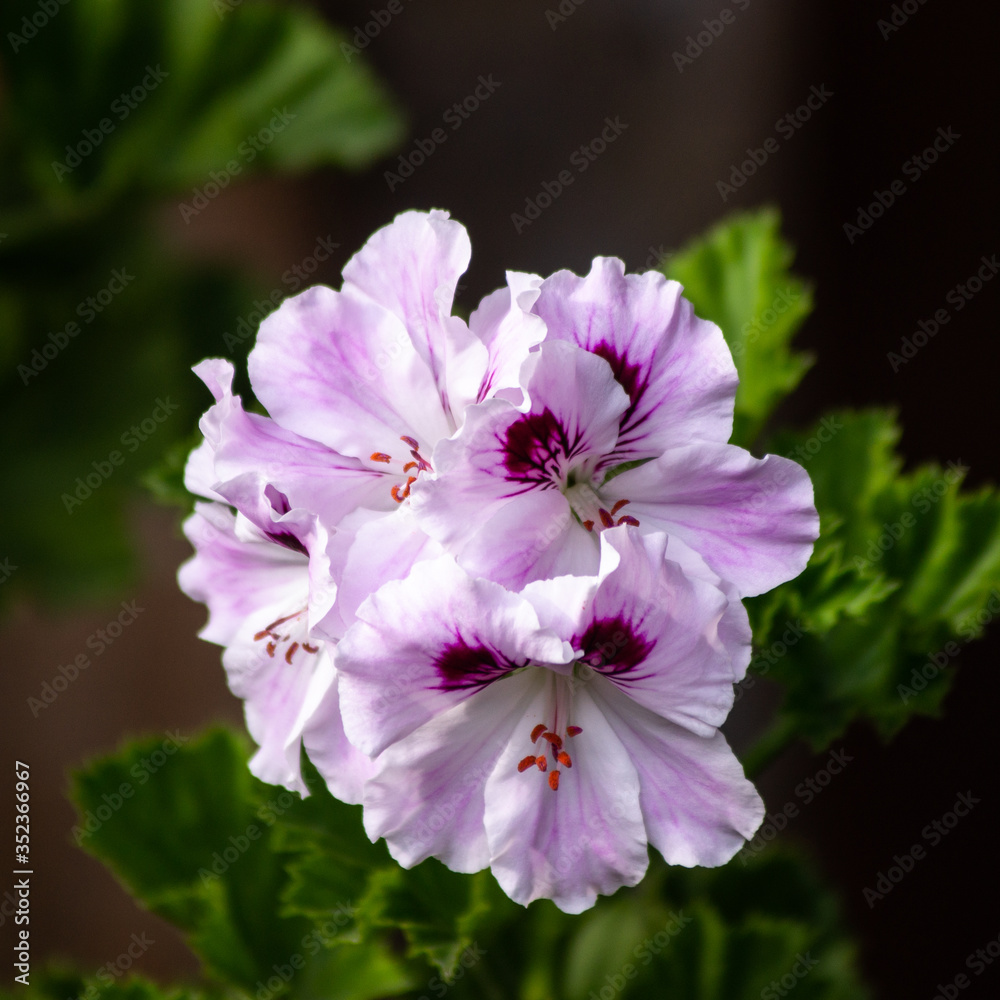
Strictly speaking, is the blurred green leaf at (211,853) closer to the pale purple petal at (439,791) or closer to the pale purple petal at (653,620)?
the pale purple petal at (439,791)

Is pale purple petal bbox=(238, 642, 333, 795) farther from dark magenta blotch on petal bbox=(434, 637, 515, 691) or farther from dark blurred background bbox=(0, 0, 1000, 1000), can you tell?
dark blurred background bbox=(0, 0, 1000, 1000)

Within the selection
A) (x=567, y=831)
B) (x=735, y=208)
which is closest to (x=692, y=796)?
(x=567, y=831)

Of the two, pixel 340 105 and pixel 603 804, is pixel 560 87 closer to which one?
pixel 340 105

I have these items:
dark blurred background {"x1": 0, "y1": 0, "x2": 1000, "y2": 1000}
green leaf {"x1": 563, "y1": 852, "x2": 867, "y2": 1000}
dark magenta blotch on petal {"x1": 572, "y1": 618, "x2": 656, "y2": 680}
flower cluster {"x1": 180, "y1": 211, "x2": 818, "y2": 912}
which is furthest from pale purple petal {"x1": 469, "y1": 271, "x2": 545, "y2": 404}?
dark blurred background {"x1": 0, "y1": 0, "x2": 1000, "y2": 1000}

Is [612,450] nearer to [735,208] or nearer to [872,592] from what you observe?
[872,592]

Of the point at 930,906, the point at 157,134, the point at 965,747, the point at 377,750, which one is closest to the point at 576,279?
the point at 377,750
